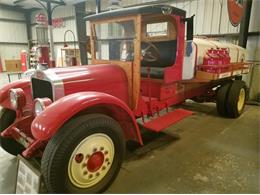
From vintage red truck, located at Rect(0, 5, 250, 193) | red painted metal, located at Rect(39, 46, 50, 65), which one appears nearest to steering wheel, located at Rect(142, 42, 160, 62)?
vintage red truck, located at Rect(0, 5, 250, 193)

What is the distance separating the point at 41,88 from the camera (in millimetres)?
2221

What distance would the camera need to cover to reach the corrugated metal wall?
12963mm

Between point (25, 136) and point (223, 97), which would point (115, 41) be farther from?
point (223, 97)

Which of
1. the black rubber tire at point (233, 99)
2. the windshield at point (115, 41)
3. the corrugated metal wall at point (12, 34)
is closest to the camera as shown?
the windshield at point (115, 41)

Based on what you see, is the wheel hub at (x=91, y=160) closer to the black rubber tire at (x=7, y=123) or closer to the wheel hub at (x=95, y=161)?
the wheel hub at (x=95, y=161)

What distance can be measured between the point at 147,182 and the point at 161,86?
129cm

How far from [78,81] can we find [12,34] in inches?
550

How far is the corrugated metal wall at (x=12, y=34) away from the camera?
1296 centimetres

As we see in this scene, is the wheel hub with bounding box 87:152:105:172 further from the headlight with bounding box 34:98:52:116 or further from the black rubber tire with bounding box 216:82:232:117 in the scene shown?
the black rubber tire with bounding box 216:82:232:117

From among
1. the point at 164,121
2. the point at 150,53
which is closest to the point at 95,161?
the point at 164,121

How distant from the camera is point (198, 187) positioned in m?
2.06

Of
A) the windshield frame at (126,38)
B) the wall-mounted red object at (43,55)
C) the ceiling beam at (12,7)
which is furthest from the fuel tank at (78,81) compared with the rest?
the ceiling beam at (12,7)

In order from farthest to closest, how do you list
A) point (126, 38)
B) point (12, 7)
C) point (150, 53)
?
point (12, 7) → point (150, 53) → point (126, 38)

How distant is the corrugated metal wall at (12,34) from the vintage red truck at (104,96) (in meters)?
12.9
